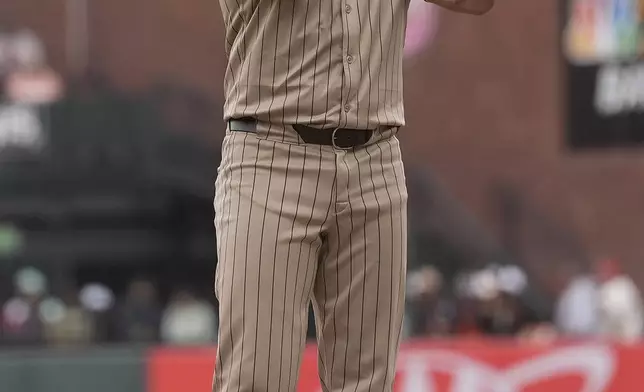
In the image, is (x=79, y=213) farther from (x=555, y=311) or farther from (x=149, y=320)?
(x=555, y=311)

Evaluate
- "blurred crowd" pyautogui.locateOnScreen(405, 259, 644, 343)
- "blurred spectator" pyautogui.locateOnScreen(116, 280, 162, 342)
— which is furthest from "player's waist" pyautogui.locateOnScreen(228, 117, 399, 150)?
"blurred spectator" pyautogui.locateOnScreen(116, 280, 162, 342)

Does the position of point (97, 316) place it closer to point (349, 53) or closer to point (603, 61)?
point (603, 61)

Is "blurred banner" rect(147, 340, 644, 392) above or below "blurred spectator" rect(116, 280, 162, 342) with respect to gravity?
above

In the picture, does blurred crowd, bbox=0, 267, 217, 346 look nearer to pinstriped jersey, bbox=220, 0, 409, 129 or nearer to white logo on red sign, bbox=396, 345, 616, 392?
white logo on red sign, bbox=396, 345, 616, 392

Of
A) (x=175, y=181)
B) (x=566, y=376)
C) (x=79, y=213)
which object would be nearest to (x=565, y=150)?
(x=175, y=181)

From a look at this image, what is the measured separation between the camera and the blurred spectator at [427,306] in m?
9.87

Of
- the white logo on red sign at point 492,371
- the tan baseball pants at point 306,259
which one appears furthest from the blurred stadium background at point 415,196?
the tan baseball pants at point 306,259

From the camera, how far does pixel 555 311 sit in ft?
36.1

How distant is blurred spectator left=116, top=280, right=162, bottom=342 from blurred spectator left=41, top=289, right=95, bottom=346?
0.26 m

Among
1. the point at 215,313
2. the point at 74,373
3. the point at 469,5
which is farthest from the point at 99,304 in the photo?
the point at 469,5

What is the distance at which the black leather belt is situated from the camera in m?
2.53

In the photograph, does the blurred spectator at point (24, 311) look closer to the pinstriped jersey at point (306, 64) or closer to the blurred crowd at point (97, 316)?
the blurred crowd at point (97, 316)

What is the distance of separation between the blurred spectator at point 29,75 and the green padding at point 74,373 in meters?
5.46

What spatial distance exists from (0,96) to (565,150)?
628cm
